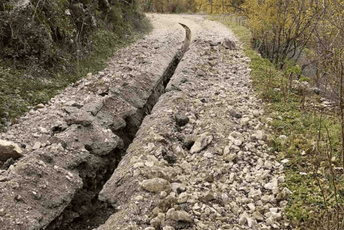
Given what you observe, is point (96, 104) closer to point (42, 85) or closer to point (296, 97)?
point (42, 85)

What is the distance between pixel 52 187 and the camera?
196 inches

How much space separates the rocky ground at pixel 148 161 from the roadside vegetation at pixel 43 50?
1.86 ft

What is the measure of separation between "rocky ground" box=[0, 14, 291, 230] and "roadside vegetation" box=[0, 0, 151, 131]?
22.4 inches

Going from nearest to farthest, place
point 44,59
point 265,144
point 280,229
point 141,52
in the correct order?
point 280,229 < point 265,144 < point 44,59 < point 141,52

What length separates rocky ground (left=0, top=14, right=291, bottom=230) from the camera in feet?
14.6

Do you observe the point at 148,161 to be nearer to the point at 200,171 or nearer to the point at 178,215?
the point at 200,171

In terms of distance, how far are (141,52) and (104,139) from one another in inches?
283

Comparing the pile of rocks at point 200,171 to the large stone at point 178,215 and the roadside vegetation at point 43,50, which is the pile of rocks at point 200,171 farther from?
the roadside vegetation at point 43,50

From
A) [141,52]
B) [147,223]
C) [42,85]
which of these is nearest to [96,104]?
[42,85]

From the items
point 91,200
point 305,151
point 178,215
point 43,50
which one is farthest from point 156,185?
point 43,50

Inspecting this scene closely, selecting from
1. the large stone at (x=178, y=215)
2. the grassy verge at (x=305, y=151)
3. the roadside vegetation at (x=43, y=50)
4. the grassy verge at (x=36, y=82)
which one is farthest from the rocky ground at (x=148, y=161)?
the roadside vegetation at (x=43, y=50)

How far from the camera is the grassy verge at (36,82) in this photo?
6996mm

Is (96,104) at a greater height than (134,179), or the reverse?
(96,104)

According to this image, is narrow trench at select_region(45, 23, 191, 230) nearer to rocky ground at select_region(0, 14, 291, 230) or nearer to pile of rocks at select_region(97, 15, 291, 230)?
rocky ground at select_region(0, 14, 291, 230)
